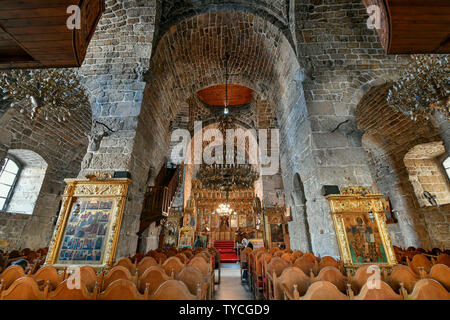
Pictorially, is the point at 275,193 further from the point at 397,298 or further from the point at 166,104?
the point at 397,298

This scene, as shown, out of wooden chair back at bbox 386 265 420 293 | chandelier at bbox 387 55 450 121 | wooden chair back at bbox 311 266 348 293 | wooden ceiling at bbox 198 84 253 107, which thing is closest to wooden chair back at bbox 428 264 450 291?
wooden chair back at bbox 386 265 420 293

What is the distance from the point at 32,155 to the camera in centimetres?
772

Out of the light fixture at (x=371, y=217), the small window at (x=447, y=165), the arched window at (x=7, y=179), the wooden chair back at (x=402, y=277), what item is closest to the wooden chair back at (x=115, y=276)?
the wooden chair back at (x=402, y=277)

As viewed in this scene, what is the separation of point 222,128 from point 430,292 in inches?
389

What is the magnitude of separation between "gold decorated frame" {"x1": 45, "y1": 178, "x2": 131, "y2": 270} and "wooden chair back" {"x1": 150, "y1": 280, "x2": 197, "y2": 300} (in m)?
2.68

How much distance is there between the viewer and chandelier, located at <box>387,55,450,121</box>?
12.4 ft

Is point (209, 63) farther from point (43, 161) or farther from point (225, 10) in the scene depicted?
point (43, 161)

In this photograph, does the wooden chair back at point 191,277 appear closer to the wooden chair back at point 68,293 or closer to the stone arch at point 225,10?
the wooden chair back at point 68,293

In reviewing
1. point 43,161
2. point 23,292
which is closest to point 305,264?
point 23,292

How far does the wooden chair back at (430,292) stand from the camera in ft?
5.82

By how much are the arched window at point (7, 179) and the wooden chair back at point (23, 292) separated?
27.5ft

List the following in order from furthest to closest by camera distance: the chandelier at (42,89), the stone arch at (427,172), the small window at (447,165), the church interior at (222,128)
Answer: the small window at (447,165) → the stone arch at (427,172) → the chandelier at (42,89) → the church interior at (222,128)

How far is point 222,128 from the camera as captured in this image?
11.0 metres
